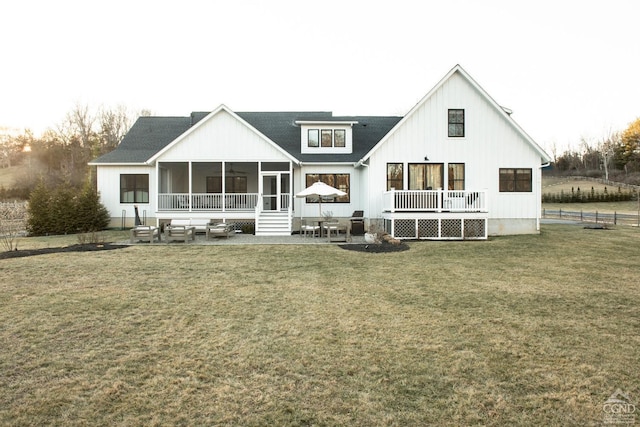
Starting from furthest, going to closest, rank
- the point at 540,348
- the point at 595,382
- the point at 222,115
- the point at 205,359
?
the point at 222,115, the point at 540,348, the point at 205,359, the point at 595,382

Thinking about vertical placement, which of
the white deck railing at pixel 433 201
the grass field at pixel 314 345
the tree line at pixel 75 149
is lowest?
the grass field at pixel 314 345

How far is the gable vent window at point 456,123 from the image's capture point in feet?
67.2

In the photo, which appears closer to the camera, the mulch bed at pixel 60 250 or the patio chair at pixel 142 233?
the mulch bed at pixel 60 250

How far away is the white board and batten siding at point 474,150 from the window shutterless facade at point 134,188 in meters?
13.0

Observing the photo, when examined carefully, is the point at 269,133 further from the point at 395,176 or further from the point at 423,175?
the point at 423,175

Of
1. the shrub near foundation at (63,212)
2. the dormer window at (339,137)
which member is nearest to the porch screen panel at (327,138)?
the dormer window at (339,137)

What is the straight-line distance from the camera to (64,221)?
884 inches

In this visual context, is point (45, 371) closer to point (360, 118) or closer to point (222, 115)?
point (222, 115)

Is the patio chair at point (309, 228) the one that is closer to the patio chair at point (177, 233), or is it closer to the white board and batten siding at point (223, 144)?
the white board and batten siding at point (223, 144)

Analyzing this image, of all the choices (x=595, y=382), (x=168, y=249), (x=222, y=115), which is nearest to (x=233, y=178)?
(x=222, y=115)

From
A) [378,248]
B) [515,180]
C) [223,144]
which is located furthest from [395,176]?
[223,144]

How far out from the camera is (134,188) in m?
24.2

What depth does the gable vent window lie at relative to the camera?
20484mm

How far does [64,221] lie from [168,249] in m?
10.9
